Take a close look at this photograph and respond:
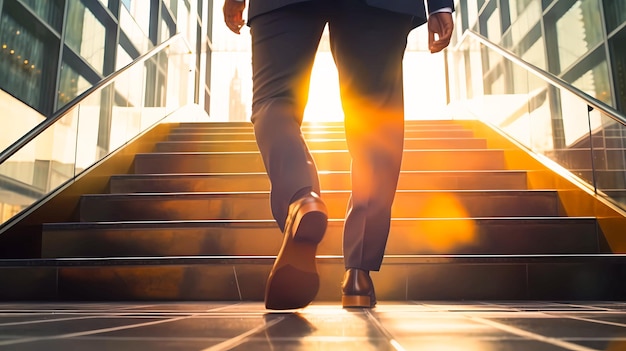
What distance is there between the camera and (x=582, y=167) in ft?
9.59

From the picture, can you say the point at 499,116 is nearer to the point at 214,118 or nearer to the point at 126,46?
the point at 126,46

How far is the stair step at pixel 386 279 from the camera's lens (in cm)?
187

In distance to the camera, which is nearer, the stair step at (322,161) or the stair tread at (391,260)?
the stair tread at (391,260)

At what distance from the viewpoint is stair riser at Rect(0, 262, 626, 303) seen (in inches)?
73.4

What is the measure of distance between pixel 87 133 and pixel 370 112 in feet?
7.98

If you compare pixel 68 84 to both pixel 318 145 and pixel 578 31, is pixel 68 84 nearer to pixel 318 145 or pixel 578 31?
pixel 318 145

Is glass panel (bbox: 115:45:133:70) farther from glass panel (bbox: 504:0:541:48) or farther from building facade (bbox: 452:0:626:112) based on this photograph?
glass panel (bbox: 504:0:541:48)

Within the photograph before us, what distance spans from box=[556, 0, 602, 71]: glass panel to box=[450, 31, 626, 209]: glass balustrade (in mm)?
392

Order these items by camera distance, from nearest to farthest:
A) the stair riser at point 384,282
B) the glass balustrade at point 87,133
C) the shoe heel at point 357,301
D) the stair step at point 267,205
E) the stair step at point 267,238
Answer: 1. the shoe heel at point 357,301
2. the stair riser at point 384,282
3. the stair step at point 267,238
4. the glass balustrade at point 87,133
5. the stair step at point 267,205

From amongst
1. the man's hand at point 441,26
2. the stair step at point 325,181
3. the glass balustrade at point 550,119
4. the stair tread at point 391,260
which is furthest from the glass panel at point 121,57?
the man's hand at point 441,26

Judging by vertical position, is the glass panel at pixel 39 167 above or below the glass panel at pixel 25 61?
below

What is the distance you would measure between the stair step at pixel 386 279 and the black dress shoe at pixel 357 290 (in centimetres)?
47

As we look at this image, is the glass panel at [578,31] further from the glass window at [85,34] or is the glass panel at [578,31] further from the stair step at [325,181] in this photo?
the glass window at [85,34]

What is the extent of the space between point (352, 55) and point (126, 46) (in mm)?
5081
